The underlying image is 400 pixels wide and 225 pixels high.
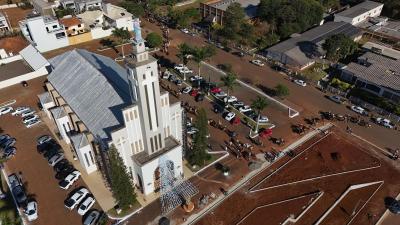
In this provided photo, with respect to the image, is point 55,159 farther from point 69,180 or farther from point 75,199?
point 75,199

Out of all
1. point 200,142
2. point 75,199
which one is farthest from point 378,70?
point 75,199

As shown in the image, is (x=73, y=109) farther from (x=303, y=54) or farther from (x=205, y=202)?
(x=303, y=54)

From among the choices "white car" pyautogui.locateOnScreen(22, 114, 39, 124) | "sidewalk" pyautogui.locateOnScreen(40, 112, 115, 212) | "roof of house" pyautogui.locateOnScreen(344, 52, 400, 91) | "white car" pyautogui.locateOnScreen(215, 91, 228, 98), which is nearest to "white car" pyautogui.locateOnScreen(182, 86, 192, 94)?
"white car" pyautogui.locateOnScreen(215, 91, 228, 98)

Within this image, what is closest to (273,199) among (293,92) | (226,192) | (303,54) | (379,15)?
(226,192)

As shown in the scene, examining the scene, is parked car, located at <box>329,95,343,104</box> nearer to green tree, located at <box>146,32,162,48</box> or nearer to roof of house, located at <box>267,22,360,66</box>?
roof of house, located at <box>267,22,360,66</box>

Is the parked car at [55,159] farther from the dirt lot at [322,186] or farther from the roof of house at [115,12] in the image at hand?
the roof of house at [115,12]

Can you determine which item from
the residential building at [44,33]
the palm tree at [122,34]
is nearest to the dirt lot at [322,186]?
the palm tree at [122,34]

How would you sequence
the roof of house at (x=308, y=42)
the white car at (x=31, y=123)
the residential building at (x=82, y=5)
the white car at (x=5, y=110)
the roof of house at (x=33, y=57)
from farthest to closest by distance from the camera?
the residential building at (x=82, y=5) → the roof of house at (x=308, y=42) → the roof of house at (x=33, y=57) → the white car at (x=5, y=110) → the white car at (x=31, y=123)
